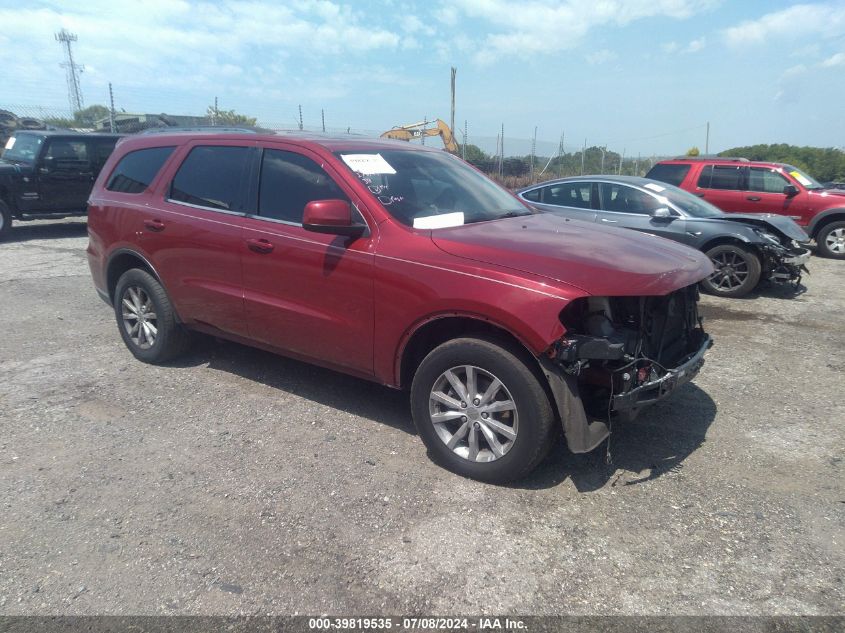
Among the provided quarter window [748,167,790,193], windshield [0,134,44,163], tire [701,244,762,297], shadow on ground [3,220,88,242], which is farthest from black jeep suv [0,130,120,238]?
quarter window [748,167,790,193]

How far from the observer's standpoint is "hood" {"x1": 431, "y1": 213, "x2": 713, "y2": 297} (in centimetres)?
319

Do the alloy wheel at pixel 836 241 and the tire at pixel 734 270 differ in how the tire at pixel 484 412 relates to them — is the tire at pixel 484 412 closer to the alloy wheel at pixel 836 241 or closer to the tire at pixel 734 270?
the tire at pixel 734 270

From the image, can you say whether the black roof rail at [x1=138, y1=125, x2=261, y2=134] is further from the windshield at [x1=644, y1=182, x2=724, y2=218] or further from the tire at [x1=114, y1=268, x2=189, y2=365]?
the windshield at [x1=644, y1=182, x2=724, y2=218]

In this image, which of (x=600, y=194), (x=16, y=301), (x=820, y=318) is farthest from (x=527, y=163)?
(x=16, y=301)

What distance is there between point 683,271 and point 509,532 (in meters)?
1.70

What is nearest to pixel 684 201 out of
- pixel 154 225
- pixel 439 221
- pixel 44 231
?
pixel 439 221

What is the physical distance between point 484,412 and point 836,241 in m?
10.7

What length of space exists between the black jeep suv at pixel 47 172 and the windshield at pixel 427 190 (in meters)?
9.98

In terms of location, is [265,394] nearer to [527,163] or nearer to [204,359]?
[204,359]

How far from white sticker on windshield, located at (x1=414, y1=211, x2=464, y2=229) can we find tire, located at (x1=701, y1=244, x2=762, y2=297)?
516 cm

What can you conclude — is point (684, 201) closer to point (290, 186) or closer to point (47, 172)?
point (290, 186)

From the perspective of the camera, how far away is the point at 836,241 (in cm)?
1130

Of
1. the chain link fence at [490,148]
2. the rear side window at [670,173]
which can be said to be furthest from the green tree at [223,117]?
the rear side window at [670,173]

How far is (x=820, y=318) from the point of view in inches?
281
